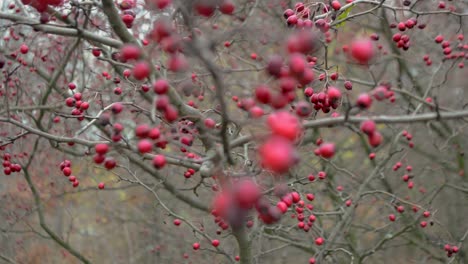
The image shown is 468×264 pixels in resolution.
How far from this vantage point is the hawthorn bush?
1810 millimetres

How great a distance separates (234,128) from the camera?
381cm

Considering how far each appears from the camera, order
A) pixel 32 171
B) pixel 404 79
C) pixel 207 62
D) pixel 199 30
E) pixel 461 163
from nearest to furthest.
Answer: pixel 207 62
pixel 199 30
pixel 461 163
pixel 32 171
pixel 404 79

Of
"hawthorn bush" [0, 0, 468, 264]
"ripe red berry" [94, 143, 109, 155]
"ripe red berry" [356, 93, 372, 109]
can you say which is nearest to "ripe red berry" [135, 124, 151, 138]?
"hawthorn bush" [0, 0, 468, 264]

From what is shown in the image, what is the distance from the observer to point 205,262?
6648 millimetres

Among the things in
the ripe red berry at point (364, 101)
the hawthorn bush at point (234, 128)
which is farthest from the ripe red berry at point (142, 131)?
the ripe red berry at point (364, 101)

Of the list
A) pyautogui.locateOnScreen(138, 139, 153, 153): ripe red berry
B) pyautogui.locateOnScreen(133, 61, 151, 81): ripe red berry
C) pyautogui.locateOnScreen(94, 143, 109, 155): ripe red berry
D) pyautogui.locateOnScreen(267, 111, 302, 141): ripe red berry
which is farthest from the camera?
pyautogui.locateOnScreen(94, 143, 109, 155): ripe red berry

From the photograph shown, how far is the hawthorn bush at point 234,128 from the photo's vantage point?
71.2 inches

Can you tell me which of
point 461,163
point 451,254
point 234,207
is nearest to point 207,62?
point 234,207

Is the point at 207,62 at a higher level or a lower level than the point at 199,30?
lower

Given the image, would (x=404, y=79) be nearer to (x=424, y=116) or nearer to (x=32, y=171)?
(x=32, y=171)

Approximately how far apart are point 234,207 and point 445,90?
8.04 metres

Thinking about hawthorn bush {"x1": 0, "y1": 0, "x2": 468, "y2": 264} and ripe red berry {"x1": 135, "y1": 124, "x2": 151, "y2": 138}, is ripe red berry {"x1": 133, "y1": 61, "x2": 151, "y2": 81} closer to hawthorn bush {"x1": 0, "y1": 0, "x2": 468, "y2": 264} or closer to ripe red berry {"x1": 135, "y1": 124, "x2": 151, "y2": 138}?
hawthorn bush {"x1": 0, "y1": 0, "x2": 468, "y2": 264}

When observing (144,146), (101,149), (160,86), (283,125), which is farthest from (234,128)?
(283,125)

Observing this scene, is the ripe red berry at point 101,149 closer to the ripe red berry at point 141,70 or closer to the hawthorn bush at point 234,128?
the hawthorn bush at point 234,128
